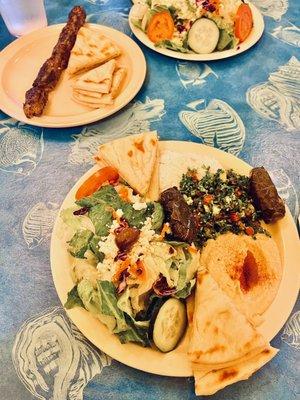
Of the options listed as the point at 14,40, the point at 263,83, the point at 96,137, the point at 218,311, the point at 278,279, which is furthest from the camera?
the point at 14,40

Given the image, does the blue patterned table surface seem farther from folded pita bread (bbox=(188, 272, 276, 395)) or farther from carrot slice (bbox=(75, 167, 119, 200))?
carrot slice (bbox=(75, 167, 119, 200))

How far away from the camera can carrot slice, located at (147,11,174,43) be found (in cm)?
361

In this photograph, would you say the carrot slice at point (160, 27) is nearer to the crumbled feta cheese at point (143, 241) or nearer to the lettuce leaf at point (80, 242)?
the crumbled feta cheese at point (143, 241)

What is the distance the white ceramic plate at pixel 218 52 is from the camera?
354 centimetres

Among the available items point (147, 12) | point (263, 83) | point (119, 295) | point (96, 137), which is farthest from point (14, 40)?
point (119, 295)

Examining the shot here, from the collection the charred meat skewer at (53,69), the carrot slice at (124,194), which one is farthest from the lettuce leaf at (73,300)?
the charred meat skewer at (53,69)

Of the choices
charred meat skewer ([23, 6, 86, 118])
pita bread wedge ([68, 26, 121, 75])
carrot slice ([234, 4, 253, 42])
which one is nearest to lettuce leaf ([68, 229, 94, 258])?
charred meat skewer ([23, 6, 86, 118])

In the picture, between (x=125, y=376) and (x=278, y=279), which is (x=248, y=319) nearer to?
(x=278, y=279)

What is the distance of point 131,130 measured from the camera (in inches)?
127

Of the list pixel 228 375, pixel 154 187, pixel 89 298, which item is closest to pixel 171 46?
pixel 154 187

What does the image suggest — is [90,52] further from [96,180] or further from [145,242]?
[145,242]

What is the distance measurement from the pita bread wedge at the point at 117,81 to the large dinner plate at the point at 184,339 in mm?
1302

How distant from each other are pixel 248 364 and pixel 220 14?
300cm

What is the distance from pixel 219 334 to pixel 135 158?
4.18 ft
